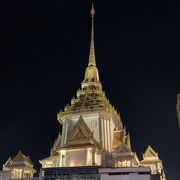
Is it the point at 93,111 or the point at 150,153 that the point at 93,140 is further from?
the point at 150,153

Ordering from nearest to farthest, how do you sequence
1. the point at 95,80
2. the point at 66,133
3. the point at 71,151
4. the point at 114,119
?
1. the point at 71,151
2. the point at 66,133
3. the point at 114,119
4. the point at 95,80

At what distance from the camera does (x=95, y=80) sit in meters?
57.2

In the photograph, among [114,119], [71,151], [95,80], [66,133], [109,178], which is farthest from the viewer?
[95,80]

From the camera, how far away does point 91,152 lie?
43.2 metres

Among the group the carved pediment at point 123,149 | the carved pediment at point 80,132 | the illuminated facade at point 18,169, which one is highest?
the carved pediment at point 80,132

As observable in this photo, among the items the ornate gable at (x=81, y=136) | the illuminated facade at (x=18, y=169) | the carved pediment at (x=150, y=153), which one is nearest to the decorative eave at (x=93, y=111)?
the ornate gable at (x=81, y=136)

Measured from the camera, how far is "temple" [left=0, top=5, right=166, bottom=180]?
3925 centimetres

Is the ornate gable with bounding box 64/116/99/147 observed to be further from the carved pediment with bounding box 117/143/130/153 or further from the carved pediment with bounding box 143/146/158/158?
the carved pediment with bounding box 143/146/158/158

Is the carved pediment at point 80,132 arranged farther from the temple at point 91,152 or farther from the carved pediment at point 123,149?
the carved pediment at point 123,149

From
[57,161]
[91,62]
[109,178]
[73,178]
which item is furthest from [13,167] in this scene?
[91,62]

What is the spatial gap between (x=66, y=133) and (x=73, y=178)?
9.91 metres

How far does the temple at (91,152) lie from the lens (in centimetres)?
3925

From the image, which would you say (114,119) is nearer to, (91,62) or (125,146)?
(125,146)

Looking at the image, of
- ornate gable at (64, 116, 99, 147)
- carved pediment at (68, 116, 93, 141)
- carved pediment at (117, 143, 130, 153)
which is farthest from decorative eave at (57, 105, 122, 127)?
carved pediment at (117, 143, 130, 153)
